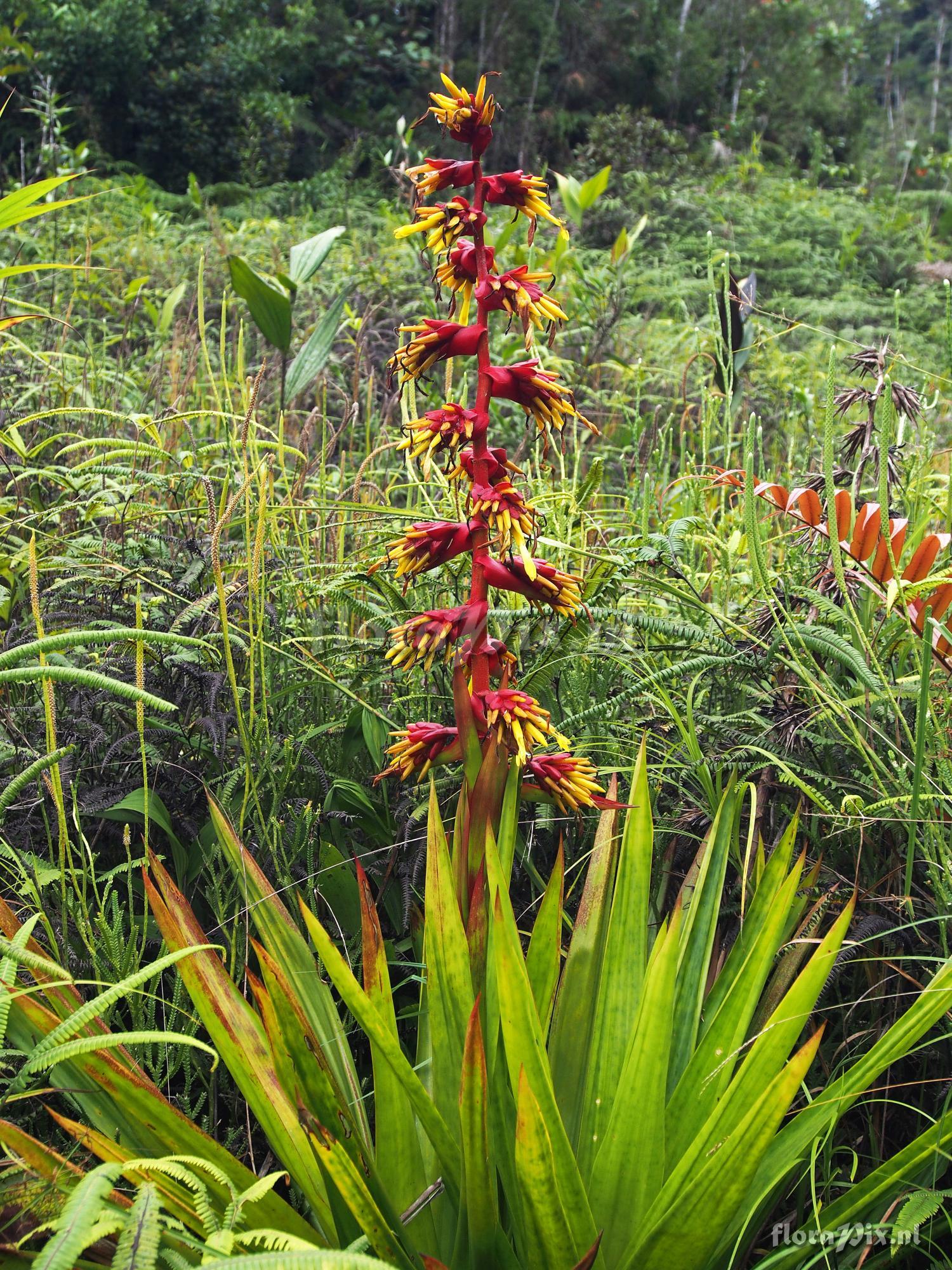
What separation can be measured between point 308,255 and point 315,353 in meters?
0.37

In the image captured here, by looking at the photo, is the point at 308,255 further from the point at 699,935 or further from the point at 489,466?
the point at 699,935

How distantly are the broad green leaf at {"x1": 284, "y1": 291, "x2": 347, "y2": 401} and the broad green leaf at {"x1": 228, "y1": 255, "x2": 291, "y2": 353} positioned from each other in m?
0.05

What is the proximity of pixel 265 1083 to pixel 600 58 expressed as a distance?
64.4 ft

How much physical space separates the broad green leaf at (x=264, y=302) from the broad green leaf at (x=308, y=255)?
127mm

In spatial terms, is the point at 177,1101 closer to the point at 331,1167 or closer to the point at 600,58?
the point at 331,1167

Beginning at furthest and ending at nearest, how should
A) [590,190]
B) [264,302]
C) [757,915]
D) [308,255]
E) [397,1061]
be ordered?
[590,190] < [308,255] < [264,302] < [757,915] < [397,1061]

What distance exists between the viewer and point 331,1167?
809 mm

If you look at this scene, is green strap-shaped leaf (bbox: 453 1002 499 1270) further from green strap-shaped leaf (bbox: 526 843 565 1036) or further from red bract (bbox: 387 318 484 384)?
red bract (bbox: 387 318 484 384)

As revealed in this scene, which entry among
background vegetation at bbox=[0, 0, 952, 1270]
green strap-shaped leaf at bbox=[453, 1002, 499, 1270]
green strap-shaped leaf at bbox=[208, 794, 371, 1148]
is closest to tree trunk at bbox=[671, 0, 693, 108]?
background vegetation at bbox=[0, 0, 952, 1270]

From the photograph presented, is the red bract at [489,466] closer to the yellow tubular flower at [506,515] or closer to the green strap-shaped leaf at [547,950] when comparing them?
the yellow tubular flower at [506,515]

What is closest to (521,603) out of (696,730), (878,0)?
(696,730)

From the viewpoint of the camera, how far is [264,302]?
223 cm

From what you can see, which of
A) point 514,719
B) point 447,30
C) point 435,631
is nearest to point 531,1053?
point 514,719

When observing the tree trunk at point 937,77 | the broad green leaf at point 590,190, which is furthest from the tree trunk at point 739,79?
the broad green leaf at point 590,190
